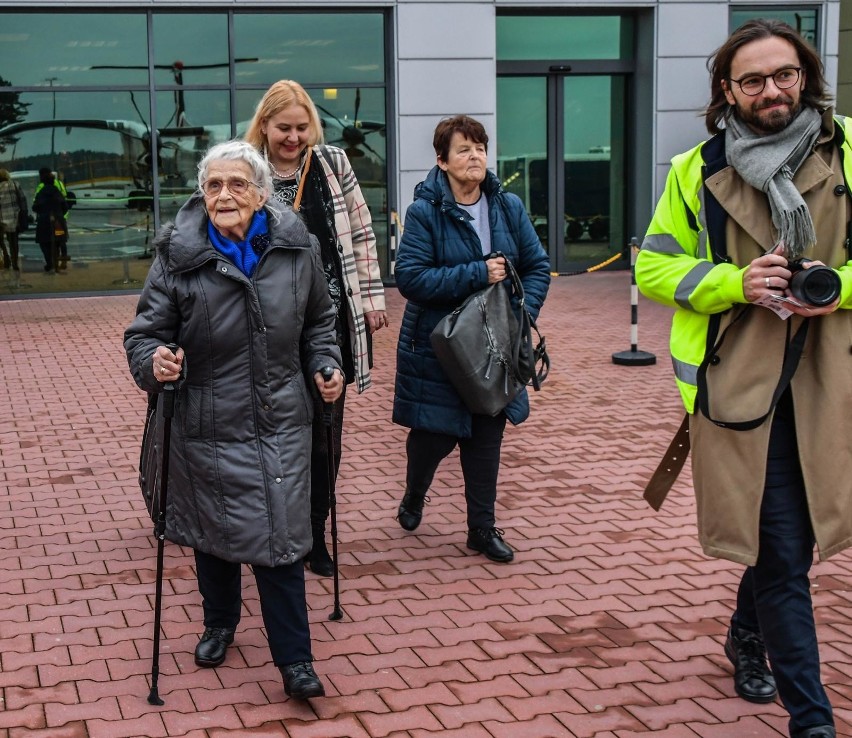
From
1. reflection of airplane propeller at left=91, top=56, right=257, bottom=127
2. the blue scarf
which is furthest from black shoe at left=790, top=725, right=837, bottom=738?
reflection of airplane propeller at left=91, top=56, right=257, bottom=127

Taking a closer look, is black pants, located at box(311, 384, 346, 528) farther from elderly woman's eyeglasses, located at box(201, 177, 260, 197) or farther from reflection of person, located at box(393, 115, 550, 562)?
elderly woman's eyeglasses, located at box(201, 177, 260, 197)

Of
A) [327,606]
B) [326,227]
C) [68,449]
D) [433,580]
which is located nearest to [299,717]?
[327,606]

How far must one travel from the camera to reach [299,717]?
4.02 m

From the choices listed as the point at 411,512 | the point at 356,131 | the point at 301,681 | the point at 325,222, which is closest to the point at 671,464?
the point at 301,681

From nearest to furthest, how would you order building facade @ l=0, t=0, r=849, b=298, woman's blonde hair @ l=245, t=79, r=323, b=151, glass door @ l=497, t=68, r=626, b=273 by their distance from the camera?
woman's blonde hair @ l=245, t=79, r=323, b=151
building facade @ l=0, t=0, r=849, b=298
glass door @ l=497, t=68, r=626, b=273

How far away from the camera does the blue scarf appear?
4113 mm

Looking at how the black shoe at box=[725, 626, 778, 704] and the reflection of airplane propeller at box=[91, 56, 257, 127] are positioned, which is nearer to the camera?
the black shoe at box=[725, 626, 778, 704]

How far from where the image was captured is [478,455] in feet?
18.4

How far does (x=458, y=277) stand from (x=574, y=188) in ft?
44.8

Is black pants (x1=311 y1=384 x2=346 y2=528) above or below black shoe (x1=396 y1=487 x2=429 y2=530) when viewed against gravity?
above

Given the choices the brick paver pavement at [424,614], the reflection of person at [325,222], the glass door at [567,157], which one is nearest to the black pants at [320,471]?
the reflection of person at [325,222]

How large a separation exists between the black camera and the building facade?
45.2 ft

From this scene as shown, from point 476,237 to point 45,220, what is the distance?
40.8ft

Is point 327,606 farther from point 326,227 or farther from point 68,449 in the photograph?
point 68,449
